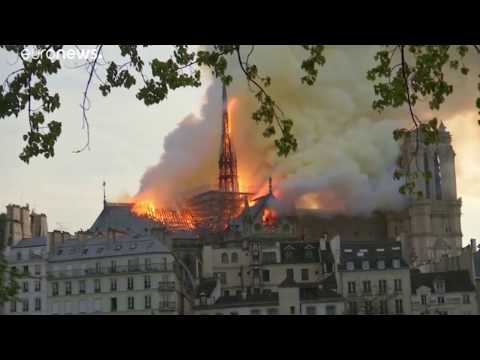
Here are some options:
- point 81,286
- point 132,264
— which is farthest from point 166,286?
point 81,286

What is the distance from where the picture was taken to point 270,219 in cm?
3394

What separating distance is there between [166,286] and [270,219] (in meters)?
7.40

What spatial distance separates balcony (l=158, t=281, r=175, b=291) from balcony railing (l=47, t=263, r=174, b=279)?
0.59 m

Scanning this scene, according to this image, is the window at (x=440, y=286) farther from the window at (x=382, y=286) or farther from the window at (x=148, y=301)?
the window at (x=148, y=301)

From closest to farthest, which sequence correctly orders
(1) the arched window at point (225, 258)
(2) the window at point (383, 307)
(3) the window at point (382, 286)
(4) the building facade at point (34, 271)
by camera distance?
1. (2) the window at point (383, 307)
2. (3) the window at point (382, 286)
3. (4) the building facade at point (34, 271)
4. (1) the arched window at point (225, 258)

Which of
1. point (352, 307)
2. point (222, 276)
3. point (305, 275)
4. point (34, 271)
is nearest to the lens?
point (352, 307)

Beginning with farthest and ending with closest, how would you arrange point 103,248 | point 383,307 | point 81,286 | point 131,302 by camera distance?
point 103,248
point 81,286
point 131,302
point 383,307

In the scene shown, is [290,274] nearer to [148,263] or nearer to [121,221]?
[148,263]

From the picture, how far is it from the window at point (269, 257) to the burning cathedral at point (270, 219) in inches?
51.7

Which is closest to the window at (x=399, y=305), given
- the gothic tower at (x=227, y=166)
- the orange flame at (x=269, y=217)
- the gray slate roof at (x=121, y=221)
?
the orange flame at (x=269, y=217)

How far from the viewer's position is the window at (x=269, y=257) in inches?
1237
